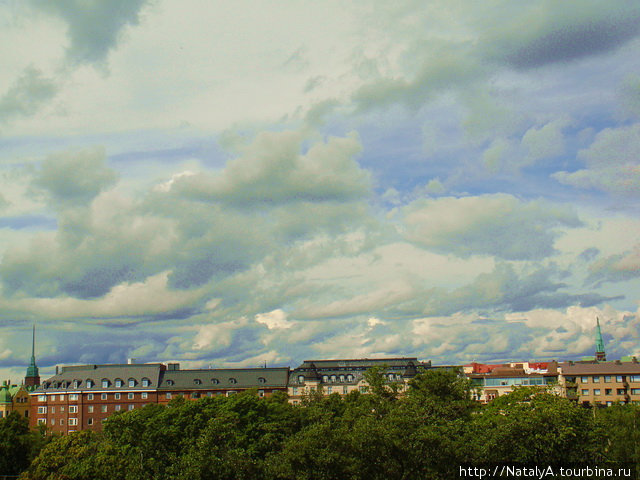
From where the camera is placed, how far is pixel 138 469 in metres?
66.9

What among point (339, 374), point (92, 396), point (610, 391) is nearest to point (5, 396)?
point (92, 396)

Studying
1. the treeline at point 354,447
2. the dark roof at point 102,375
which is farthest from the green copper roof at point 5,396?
the treeline at point 354,447

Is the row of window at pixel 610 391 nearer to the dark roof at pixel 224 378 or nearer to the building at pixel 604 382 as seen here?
the building at pixel 604 382

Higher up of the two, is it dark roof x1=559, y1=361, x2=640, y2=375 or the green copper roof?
dark roof x1=559, y1=361, x2=640, y2=375

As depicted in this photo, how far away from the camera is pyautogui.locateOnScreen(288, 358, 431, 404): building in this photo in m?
175

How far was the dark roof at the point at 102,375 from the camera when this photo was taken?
559 ft

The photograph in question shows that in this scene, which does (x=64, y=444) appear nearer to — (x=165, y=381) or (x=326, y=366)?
(x=165, y=381)

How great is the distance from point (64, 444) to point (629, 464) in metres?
64.5

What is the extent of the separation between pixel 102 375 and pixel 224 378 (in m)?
30.7

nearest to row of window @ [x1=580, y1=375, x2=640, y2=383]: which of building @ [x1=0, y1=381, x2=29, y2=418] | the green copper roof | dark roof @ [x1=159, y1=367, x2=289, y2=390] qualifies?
dark roof @ [x1=159, y1=367, x2=289, y2=390]

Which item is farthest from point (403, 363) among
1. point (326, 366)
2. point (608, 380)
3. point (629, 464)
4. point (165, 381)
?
point (629, 464)

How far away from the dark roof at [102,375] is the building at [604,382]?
335 ft

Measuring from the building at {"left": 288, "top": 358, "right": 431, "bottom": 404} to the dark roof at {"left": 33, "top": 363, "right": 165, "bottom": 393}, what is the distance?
118 ft

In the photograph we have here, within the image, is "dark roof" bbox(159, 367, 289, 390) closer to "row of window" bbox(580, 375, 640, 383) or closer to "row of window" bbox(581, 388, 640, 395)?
"row of window" bbox(581, 388, 640, 395)
